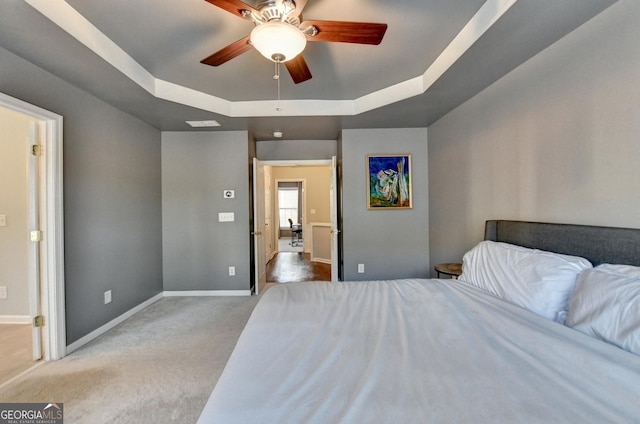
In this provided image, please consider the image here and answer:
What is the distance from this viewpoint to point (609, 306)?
114 centimetres

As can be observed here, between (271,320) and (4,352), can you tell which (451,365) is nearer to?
(271,320)

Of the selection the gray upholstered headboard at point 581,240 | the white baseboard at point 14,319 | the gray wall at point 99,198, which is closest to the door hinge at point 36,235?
the gray wall at point 99,198

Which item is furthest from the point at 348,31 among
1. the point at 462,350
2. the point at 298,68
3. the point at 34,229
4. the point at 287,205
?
the point at 287,205

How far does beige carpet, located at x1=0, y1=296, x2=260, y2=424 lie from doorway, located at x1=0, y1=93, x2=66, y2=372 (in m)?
0.29

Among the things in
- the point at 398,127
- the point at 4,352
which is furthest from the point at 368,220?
the point at 4,352

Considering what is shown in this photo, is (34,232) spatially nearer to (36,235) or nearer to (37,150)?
(36,235)

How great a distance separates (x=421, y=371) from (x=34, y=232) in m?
3.01

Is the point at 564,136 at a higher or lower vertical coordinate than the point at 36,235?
higher

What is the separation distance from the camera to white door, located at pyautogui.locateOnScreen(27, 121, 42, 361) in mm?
2238

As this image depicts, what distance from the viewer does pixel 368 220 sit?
3.97 metres

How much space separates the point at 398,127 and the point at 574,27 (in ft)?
7.30

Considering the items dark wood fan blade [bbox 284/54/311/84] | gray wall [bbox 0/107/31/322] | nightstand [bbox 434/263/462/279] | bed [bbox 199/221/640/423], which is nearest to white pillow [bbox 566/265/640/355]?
bed [bbox 199/221/640/423]

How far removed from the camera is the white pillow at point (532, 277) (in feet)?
4.72

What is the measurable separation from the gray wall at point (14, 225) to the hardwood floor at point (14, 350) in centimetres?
20
